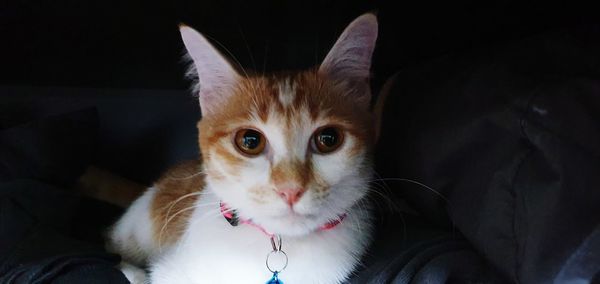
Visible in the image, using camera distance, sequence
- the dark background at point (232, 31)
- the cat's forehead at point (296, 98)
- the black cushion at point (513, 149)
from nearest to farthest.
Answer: the black cushion at point (513, 149) → the cat's forehead at point (296, 98) → the dark background at point (232, 31)

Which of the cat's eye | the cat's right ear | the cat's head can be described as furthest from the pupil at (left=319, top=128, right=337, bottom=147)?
the cat's right ear

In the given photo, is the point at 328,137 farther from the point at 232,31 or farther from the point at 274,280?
the point at 232,31

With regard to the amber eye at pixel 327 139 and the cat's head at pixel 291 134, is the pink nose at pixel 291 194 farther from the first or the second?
the amber eye at pixel 327 139

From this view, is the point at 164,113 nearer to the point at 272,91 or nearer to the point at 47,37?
the point at 47,37

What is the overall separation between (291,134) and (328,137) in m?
0.07

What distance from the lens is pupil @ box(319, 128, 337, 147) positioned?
98cm

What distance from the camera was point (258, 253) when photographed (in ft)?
3.46

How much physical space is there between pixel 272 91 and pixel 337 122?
153 millimetres

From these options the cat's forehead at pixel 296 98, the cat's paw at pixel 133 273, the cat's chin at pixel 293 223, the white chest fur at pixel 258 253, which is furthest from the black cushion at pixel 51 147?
the cat's chin at pixel 293 223

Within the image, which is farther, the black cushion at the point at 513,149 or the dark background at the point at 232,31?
the dark background at the point at 232,31

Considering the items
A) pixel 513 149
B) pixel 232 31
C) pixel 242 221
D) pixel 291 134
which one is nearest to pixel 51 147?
pixel 232 31

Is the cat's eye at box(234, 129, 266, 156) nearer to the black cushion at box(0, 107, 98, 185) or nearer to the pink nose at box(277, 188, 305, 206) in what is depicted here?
the pink nose at box(277, 188, 305, 206)

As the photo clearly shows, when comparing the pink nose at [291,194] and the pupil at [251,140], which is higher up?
the pupil at [251,140]

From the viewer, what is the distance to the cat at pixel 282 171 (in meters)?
0.94
